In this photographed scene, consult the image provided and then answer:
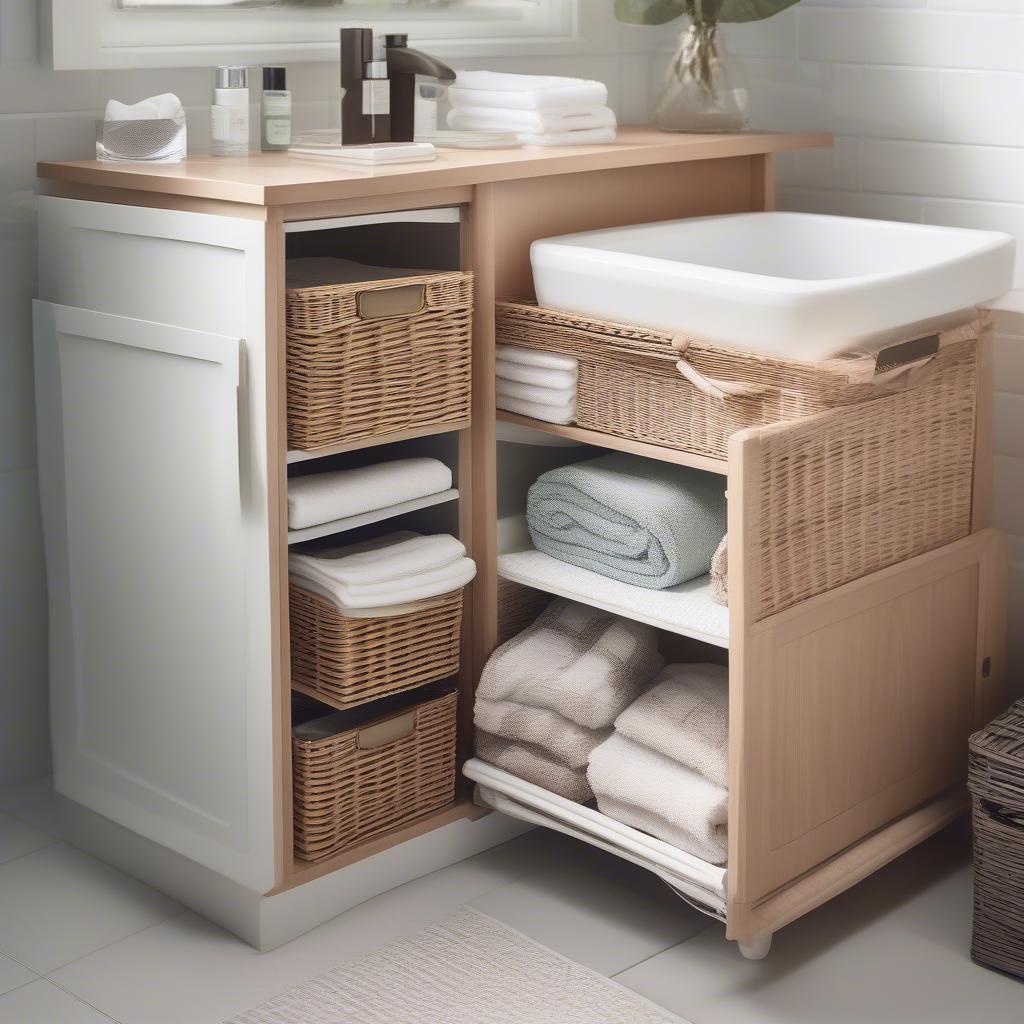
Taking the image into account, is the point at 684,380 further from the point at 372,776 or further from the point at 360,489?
the point at 372,776

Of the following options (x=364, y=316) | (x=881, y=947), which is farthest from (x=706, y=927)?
(x=364, y=316)

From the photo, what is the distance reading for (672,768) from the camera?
1842 mm

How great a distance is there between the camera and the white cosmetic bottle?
197 centimetres

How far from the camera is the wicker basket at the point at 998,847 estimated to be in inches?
70.4

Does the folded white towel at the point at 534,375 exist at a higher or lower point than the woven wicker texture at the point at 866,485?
higher

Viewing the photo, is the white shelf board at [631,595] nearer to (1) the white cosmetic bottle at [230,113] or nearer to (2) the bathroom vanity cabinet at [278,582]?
(2) the bathroom vanity cabinet at [278,582]

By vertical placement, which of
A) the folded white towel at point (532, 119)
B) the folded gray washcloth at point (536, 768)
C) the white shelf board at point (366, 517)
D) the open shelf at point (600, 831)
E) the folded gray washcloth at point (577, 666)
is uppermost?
the folded white towel at point (532, 119)

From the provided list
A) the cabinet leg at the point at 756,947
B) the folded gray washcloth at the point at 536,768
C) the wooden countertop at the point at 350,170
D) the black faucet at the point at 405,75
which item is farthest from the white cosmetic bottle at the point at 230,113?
the cabinet leg at the point at 756,947

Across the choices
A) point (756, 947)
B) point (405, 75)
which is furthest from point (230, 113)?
point (756, 947)

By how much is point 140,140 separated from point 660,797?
1078 mm

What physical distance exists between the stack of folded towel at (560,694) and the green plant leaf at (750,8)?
990 mm

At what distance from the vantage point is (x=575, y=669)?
6.41 feet

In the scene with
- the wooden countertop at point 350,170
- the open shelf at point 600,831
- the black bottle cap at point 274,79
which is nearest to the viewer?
the wooden countertop at point 350,170

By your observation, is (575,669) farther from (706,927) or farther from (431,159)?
(431,159)
